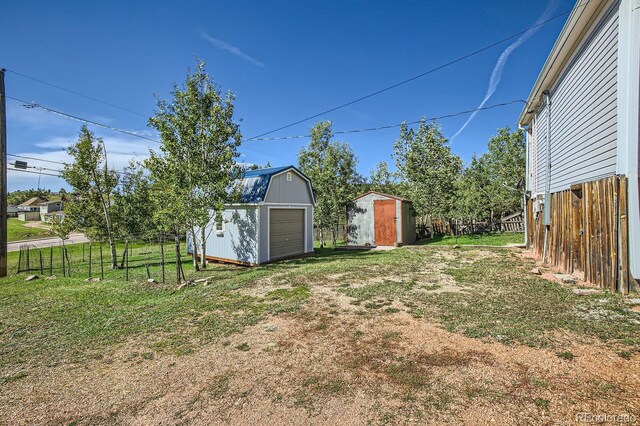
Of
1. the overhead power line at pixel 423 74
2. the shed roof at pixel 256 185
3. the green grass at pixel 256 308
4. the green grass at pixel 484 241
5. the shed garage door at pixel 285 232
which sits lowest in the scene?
the green grass at pixel 256 308

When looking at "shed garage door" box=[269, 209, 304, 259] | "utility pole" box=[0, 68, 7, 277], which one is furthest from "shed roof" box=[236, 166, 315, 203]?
"utility pole" box=[0, 68, 7, 277]

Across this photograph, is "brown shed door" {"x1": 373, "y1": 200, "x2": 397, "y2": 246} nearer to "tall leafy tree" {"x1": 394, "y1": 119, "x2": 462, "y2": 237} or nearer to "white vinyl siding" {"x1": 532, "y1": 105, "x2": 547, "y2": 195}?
"tall leafy tree" {"x1": 394, "y1": 119, "x2": 462, "y2": 237}

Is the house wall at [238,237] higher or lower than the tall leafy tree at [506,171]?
lower

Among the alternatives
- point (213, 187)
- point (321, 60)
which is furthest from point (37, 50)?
point (321, 60)

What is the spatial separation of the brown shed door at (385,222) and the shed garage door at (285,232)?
4458 mm

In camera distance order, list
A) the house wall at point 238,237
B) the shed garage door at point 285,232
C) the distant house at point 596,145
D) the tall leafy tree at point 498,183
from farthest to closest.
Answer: the tall leafy tree at point 498,183
the shed garage door at point 285,232
the house wall at point 238,237
the distant house at point 596,145

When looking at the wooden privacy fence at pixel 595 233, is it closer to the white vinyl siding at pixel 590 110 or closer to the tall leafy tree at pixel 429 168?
the white vinyl siding at pixel 590 110

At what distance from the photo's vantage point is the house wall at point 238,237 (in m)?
10.6

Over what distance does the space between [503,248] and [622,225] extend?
25.0ft

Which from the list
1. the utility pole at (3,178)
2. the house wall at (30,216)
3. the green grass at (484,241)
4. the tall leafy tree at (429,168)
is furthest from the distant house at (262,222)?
the house wall at (30,216)

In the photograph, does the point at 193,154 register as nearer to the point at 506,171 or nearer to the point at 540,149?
the point at 540,149

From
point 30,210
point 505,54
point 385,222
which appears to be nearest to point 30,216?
point 30,210

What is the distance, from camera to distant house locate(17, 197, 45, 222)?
53919mm

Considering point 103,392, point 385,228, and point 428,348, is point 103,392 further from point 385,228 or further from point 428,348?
point 385,228
